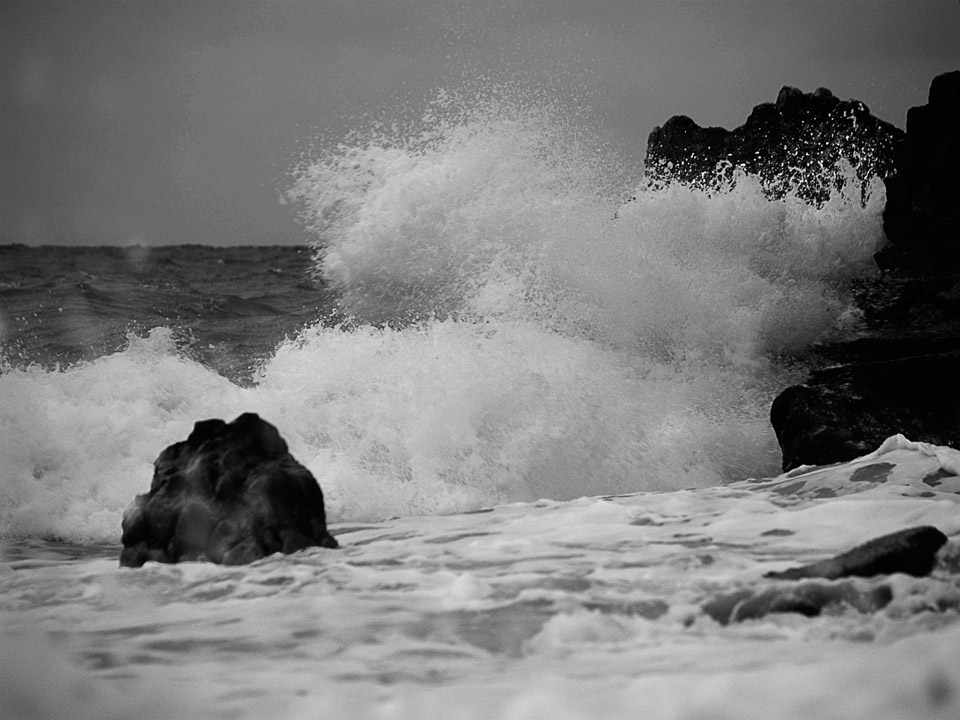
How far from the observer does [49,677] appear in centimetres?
221

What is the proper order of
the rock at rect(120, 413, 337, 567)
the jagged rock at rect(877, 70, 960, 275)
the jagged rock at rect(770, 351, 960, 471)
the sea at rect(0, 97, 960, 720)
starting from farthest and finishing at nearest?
the jagged rock at rect(877, 70, 960, 275), the jagged rock at rect(770, 351, 960, 471), the rock at rect(120, 413, 337, 567), the sea at rect(0, 97, 960, 720)

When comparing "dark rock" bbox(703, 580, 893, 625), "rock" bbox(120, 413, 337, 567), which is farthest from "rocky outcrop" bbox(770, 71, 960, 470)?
"rock" bbox(120, 413, 337, 567)

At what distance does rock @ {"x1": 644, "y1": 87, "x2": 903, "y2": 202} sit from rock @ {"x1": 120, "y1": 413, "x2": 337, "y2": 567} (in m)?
6.95

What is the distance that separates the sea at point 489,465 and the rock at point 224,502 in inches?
3.6

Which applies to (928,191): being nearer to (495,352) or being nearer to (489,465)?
(495,352)

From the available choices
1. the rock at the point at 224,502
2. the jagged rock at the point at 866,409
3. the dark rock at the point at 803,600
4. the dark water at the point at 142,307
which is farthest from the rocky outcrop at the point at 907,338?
the dark water at the point at 142,307

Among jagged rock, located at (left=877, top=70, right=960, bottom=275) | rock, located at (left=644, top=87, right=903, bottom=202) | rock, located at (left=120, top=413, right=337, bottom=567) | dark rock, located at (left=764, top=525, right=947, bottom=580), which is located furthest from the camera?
rock, located at (left=644, top=87, right=903, bottom=202)

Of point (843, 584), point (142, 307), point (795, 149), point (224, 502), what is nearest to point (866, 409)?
point (843, 584)

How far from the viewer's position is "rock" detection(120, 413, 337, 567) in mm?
3297

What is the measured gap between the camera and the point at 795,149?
982 cm

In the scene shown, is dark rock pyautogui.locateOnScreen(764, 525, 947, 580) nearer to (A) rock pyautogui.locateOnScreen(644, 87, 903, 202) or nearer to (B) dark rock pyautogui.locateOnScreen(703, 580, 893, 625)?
(B) dark rock pyautogui.locateOnScreen(703, 580, 893, 625)

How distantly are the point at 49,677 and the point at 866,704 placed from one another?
68.7 inches

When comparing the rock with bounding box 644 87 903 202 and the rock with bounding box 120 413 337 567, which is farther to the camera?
the rock with bounding box 644 87 903 202

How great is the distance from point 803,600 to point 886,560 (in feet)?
0.93
